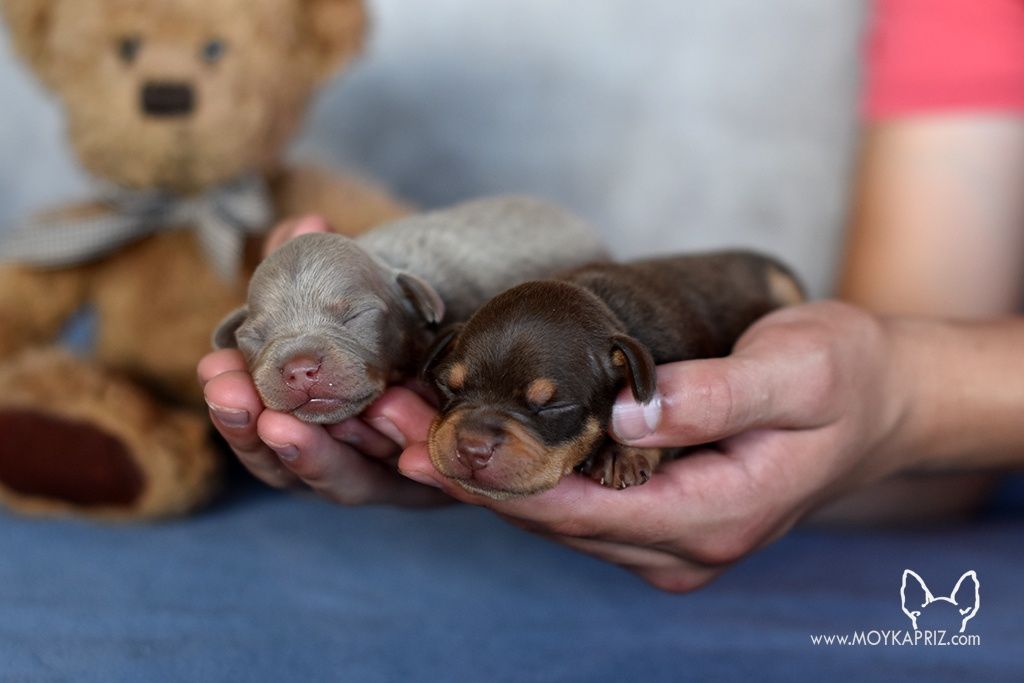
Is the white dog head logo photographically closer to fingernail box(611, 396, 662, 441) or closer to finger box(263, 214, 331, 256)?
fingernail box(611, 396, 662, 441)

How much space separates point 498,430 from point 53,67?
1.94 metres

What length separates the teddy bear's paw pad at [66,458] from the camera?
7.64 feet

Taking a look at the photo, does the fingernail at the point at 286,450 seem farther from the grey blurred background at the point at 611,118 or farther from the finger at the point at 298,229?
the grey blurred background at the point at 611,118

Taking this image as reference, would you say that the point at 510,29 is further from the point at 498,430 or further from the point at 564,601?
the point at 498,430

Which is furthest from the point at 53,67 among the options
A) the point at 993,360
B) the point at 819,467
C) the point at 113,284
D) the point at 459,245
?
the point at 993,360

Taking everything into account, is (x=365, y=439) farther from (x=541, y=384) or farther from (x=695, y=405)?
(x=695, y=405)

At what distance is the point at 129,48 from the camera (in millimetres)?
2629

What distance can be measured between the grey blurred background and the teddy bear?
92cm

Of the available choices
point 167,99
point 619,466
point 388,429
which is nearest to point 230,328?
point 388,429

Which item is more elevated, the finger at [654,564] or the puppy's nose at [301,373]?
the puppy's nose at [301,373]

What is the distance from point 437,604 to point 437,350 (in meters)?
0.63

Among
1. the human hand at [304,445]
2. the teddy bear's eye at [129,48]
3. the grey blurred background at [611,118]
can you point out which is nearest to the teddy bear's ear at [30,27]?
the teddy bear's eye at [129,48]

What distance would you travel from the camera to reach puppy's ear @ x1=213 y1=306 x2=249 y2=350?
6.21 ft

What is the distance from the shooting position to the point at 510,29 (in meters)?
3.73
